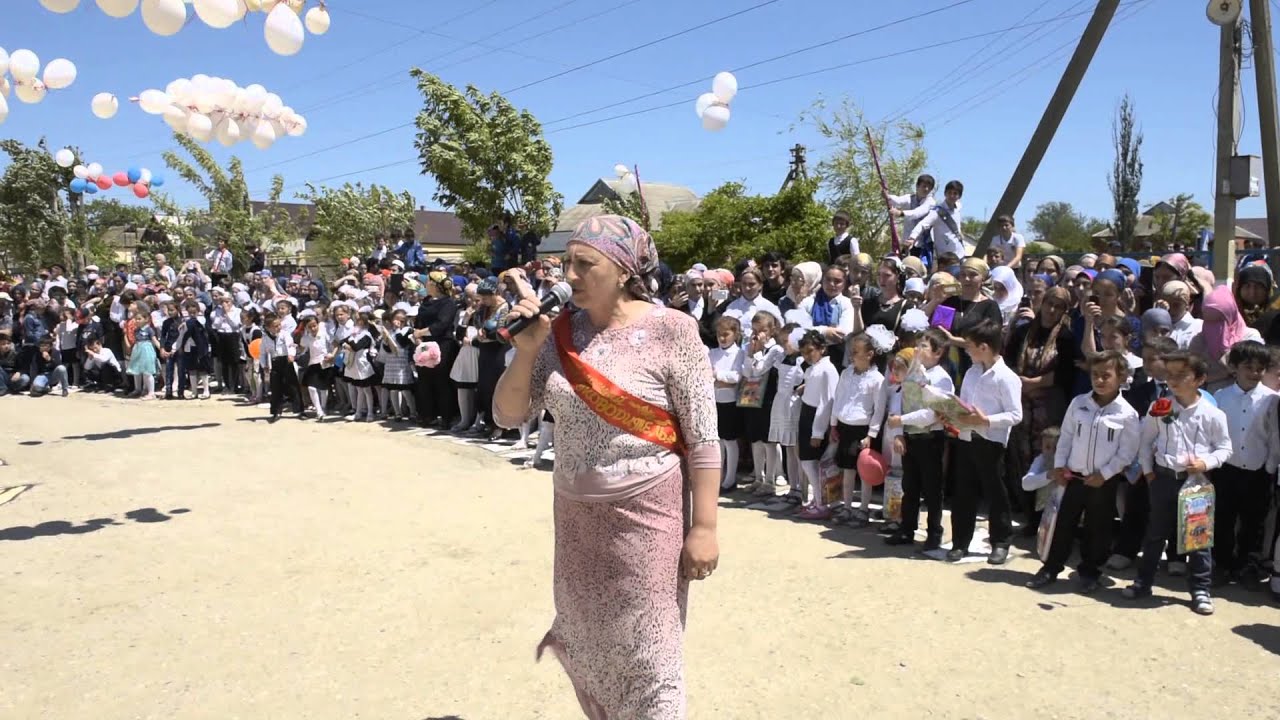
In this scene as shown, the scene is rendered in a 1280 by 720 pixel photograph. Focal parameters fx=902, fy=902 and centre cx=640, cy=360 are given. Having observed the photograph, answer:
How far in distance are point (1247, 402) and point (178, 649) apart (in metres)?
6.35

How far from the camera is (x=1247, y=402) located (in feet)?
18.2

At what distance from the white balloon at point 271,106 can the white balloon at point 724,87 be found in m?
5.15

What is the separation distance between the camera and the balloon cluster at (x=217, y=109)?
9578 millimetres

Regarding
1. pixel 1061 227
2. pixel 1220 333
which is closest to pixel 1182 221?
pixel 1061 227

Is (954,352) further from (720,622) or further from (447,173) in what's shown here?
(447,173)

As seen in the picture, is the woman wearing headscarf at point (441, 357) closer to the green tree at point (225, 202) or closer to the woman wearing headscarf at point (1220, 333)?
the woman wearing headscarf at point (1220, 333)

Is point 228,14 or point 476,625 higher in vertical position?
point 228,14

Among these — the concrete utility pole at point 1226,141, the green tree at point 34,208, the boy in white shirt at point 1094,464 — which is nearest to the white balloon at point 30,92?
the boy in white shirt at point 1094,464

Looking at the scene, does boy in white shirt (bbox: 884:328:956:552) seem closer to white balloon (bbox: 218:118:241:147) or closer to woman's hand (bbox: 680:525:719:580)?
woman's hand (bbox: 680:525:719:580)

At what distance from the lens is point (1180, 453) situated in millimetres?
5266

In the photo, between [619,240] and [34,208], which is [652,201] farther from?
[619,240]

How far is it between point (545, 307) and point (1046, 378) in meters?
5.18

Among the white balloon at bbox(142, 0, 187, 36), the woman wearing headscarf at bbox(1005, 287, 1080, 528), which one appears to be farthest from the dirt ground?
the white balloon at bbox(142, 0, 187, 36)

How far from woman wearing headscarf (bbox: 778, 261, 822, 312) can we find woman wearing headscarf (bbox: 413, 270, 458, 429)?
191 inches
